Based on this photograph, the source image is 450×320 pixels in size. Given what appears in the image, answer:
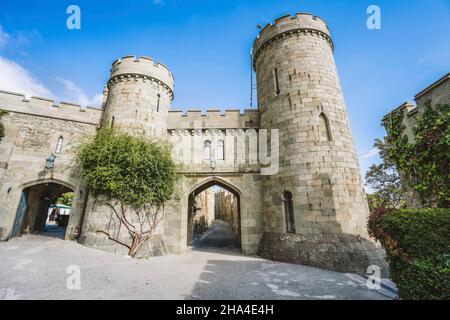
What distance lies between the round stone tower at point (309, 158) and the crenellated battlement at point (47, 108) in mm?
10131

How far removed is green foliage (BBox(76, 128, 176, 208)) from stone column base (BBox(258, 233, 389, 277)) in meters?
6.31

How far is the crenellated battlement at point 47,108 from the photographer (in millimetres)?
10523

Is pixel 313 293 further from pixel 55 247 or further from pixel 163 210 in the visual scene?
pixel 55 247

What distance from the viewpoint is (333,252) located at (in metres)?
7.09

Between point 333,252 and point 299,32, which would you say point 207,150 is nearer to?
point 333,252

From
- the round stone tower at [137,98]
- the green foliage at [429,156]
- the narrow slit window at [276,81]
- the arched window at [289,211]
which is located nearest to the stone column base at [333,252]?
the arched window at [289,211]

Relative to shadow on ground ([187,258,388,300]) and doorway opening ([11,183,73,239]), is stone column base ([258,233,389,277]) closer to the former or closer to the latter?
shadow on ground ([187,258,388,300])

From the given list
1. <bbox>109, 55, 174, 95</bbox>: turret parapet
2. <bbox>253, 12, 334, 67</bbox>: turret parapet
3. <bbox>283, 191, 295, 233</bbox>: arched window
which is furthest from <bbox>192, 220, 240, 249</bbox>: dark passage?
<bbox>253, 12, 334, 67</bbox>: turret parapet

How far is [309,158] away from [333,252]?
372 cm

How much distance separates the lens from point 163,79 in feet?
39.4
